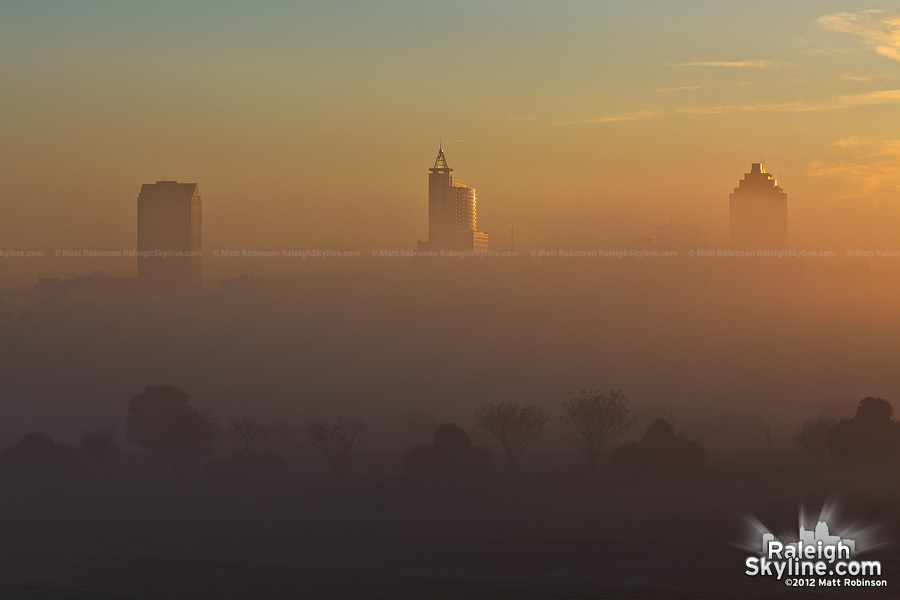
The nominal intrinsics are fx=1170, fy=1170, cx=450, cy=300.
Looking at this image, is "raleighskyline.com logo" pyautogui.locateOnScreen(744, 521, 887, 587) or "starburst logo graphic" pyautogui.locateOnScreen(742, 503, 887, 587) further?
"starburst logo graphic" pyautogui.locateOnScreen(742, 503, 887, 587)

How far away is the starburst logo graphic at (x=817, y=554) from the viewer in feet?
380

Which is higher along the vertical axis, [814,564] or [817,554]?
[814,564]

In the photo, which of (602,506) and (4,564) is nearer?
(4,564)

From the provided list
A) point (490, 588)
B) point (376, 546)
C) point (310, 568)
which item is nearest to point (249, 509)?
point (376, 546)

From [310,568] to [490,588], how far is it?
28.2 metres

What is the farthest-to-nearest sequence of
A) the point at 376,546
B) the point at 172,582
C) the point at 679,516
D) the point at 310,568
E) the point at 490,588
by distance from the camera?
1. the point at 679,516
2. the point at 376,546
3. the point at 310,568
4. the point at 172,582
5. the point at 490,588

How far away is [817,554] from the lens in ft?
443

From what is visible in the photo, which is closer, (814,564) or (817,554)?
(814,564)

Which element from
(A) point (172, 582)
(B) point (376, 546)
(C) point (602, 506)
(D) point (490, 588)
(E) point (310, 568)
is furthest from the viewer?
(C) point (602, 506)

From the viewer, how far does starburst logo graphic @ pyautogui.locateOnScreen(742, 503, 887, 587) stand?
380 feet

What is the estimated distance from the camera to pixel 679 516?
545ft

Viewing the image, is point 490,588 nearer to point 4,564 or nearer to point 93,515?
point 4,564

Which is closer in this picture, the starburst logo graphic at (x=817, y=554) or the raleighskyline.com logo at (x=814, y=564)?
the raleighskyline.com logo at (x=814, y=564)

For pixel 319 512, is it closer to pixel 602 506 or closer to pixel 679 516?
pixel 602 506
